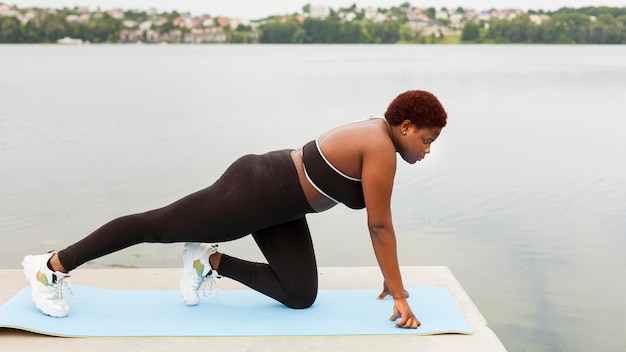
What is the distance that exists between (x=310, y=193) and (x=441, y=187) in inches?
216

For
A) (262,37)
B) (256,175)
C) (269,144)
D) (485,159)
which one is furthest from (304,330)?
(262,37)

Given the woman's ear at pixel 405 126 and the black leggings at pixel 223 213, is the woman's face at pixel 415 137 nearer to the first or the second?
the woman's ear at pixel 405 126

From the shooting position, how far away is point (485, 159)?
37.1 feet

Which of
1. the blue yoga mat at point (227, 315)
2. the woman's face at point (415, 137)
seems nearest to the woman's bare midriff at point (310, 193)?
the woman's face at point (415, 137)

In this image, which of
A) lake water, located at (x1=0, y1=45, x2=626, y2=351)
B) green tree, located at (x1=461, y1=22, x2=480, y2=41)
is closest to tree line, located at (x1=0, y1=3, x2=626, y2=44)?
green tree, located at (x1=461, y1=22, x2=480, y2=41)

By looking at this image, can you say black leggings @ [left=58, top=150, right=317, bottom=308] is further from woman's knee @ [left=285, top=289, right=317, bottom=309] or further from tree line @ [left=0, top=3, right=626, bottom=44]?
tree line @ [left=0, top=3, right=626, bottom=44]

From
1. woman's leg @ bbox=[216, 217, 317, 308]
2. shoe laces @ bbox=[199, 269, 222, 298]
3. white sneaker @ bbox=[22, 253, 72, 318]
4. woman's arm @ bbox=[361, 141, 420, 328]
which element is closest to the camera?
woman's arm @ bbox=[361, 141, 420, 328]

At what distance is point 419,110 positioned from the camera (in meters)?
3.72

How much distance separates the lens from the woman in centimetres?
372

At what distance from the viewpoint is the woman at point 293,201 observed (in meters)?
3.72

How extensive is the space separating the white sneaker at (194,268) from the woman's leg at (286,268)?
15 cm

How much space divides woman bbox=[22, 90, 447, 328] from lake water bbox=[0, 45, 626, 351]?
1.38m

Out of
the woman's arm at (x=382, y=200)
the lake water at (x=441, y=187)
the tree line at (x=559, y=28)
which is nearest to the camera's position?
the woman's arm at (x=382, y=200)

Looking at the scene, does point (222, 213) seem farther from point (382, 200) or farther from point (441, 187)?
point (441, 187)
